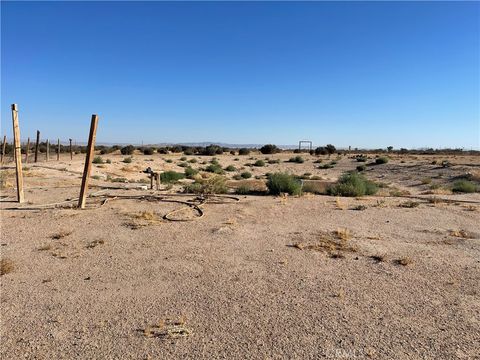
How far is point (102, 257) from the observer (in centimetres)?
818

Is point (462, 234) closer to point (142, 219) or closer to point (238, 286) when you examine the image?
point (238, 286)

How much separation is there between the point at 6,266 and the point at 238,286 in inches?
164

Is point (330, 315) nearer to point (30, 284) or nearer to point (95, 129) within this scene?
point (30, 284)

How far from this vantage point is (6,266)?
7.33 m

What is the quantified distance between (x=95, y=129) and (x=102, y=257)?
563 cm

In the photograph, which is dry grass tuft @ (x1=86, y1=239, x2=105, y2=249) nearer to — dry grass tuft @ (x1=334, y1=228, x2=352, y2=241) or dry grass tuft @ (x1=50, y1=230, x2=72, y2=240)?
dry grass tuft @ (x1=50, y1=230, x2=72, y2=240)

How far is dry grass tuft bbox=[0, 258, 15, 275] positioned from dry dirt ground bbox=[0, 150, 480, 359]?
0.12 feet

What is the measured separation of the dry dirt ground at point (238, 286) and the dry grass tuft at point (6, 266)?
0.12 ft

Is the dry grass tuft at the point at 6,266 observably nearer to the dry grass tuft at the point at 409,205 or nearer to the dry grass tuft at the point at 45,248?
the dry grass tuft at the point at 45,248

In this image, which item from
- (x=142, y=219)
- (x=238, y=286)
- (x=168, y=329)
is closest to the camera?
(x=168, y=329)

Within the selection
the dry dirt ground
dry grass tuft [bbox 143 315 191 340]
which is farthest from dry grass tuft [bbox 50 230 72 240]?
dry grass tuft [bbox 143 315 191 340]

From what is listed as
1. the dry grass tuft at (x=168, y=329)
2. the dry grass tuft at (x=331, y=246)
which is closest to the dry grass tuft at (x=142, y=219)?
the dry grass tuft at (x=331, y=246)

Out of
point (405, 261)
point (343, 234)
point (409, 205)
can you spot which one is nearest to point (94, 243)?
point (343, 234)

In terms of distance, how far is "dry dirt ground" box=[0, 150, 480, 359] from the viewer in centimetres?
485
